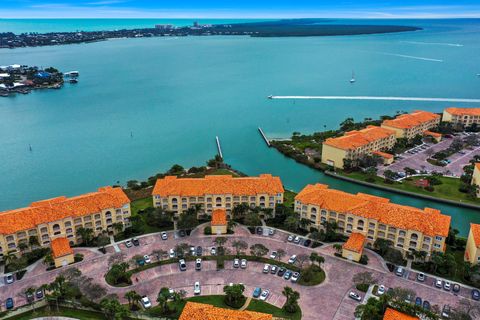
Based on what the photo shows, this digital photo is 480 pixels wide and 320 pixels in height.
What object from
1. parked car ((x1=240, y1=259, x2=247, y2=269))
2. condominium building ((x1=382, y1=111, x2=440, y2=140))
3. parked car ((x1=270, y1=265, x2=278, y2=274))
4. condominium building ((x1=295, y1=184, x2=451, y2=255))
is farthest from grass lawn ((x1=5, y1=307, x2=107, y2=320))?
condominium building ((x1=382, y1=111, x2=440, y2=140))

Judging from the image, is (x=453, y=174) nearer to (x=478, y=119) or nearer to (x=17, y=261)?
(x=478, y=119)

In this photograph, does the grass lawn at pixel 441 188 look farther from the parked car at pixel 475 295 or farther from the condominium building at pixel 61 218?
the condominium building at pixel 61 218

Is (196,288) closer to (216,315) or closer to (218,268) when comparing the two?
(218,268)

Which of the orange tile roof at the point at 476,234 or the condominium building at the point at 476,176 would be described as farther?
the condominium building at the point at 476,176

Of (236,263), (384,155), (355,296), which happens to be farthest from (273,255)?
(384,155)

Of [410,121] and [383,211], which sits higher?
[410,121]

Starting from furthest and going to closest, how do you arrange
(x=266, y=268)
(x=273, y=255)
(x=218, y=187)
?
(x=218, y=187), (x=273, y=255), (x=266, y=268)

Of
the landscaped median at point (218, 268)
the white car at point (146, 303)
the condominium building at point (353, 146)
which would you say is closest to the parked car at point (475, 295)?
the landscaped median at point (218, 268)
